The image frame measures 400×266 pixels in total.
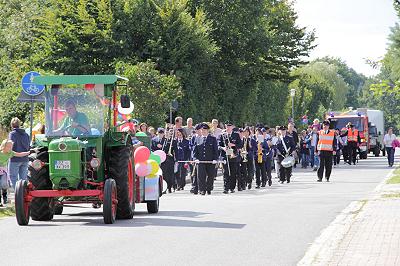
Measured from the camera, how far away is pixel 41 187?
17.7 m

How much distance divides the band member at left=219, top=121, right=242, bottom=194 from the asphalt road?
19.1 feet

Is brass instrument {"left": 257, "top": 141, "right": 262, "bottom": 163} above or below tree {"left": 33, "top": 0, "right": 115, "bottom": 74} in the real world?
below

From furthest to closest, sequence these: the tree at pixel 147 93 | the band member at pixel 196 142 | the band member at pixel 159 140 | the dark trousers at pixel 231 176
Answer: the tree at pixel 147 93 → the band member at pixel 159 140 → the dark trousers at pixel 231 176 → the band member at pixel 196 142

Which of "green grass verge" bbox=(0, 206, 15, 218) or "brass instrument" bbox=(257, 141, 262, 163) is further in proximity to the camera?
"brass instrument" bbox=(257, 141, 262, 163)

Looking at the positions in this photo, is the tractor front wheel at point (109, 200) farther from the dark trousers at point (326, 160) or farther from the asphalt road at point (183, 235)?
the dark trousers at point (326, 160)

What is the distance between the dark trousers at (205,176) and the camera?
28.4 m

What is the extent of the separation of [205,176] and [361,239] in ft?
47.9

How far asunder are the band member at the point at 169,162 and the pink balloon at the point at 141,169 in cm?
1054

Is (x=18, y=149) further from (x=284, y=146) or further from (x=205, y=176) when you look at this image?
(x=284, y=146)

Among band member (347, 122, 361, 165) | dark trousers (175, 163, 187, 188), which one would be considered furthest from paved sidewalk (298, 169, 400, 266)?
band member (347, 122, 361, 165)

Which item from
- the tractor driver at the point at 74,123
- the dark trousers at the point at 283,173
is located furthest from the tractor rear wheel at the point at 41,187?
the dark trousers at the point at 283,173

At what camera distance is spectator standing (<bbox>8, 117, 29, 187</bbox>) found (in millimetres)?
24281

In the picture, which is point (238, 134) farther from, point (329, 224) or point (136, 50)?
point (136, 50)

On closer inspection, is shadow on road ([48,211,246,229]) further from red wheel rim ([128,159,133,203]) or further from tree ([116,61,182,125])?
tree ([116,61,182,125])
